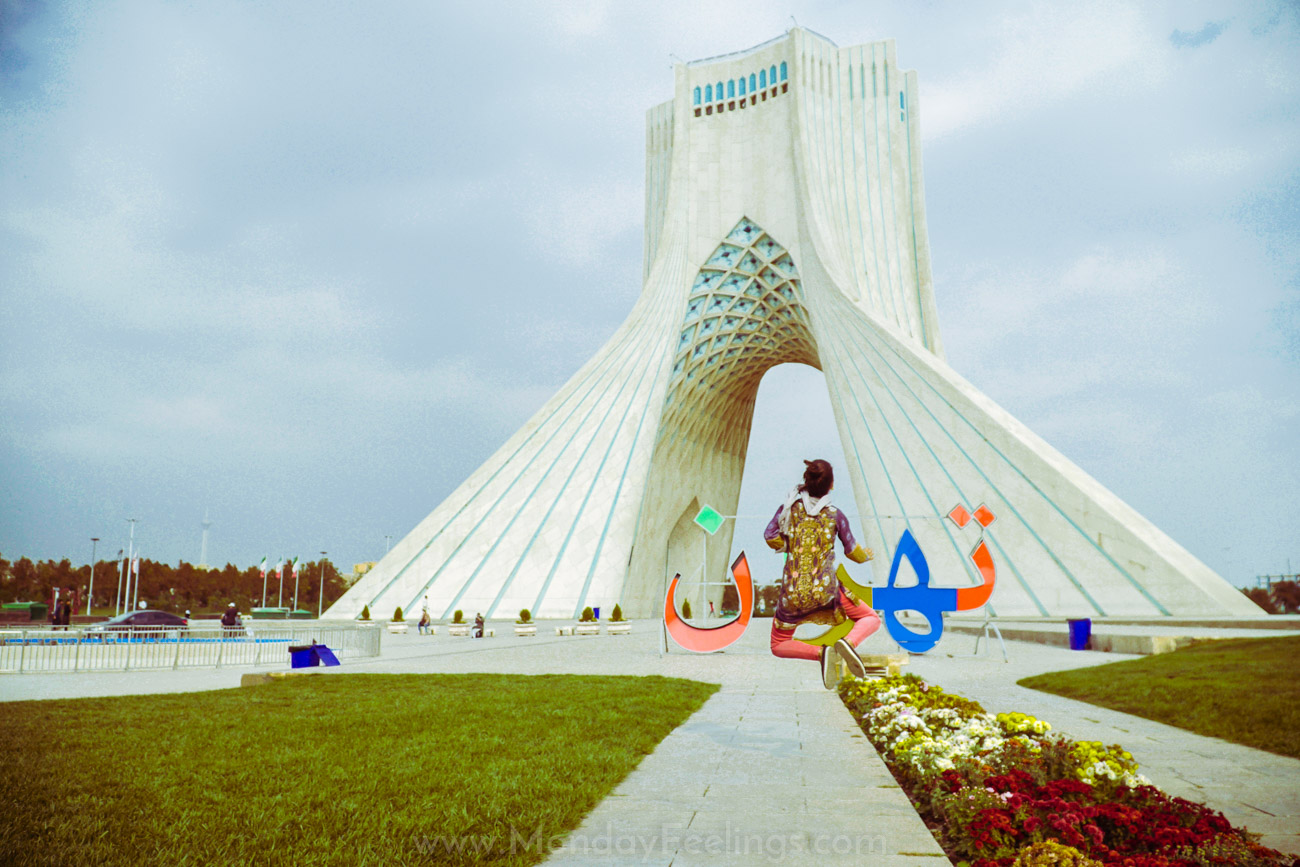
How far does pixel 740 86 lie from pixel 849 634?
3071 centimetres

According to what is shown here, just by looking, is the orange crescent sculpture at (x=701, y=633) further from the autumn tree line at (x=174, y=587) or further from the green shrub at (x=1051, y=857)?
the autumn tree line at (x=174, y=587)

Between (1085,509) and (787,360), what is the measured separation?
18907 millimetres

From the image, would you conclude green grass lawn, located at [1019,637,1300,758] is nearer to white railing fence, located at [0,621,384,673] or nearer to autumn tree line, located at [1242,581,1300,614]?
white railing fence, located at [0,621,384,673]

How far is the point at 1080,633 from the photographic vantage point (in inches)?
506

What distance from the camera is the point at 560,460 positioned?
23391mm

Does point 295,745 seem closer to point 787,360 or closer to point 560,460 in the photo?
point 560,460

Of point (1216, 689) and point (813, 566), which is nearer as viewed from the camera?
point (813, 566)

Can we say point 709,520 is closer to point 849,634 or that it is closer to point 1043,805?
point 849,634

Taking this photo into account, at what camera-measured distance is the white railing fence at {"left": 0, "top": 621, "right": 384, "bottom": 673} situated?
41.3 ft

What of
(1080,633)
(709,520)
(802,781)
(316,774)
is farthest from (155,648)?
(1080,633)

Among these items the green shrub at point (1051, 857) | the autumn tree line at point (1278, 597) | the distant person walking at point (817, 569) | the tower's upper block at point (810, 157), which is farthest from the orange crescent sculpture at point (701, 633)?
the tower's upper block at point (810, 157)

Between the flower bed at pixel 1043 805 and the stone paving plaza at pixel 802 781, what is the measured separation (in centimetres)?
15

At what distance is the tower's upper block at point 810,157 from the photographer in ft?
93.8

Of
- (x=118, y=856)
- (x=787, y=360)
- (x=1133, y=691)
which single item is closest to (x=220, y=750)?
(x=118, y=856)
